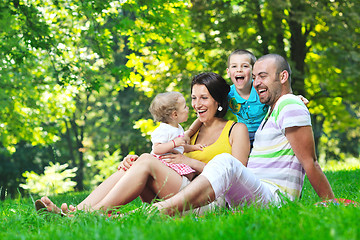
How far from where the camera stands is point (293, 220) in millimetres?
2287

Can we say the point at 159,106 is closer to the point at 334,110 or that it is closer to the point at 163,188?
the point at 163,188

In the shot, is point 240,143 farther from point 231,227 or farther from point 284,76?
point 231,227

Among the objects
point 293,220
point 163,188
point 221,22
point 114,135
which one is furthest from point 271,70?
point 114,135

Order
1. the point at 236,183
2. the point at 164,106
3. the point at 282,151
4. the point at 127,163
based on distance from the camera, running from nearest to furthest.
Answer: the point at 236,183 → the point at 282,151 → the point at 127,163 → the point at 164,106

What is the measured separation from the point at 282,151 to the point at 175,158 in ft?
3.43

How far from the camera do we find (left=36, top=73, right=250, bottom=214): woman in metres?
3.34

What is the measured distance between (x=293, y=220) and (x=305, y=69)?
12.2m

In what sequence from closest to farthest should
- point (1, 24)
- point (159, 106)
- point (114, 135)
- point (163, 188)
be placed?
point (163, 188) → point (159, 106) → point (1, 24) → point (114, 135)

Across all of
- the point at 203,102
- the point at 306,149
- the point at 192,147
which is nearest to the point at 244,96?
the point at 203,102

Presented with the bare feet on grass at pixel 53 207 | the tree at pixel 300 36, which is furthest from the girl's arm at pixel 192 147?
the tree at pixel 300 36

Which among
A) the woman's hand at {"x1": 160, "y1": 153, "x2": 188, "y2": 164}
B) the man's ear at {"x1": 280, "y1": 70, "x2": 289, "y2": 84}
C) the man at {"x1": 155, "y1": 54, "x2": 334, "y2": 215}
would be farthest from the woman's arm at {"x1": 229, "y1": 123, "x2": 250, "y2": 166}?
the man's ear at {"x1": 280, "y1": 70, "x2": 289, "y2": 84}

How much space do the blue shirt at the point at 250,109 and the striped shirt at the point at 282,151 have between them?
0.71 m

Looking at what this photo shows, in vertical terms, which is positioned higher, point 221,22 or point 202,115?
point 221,22

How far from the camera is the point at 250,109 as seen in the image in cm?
433
